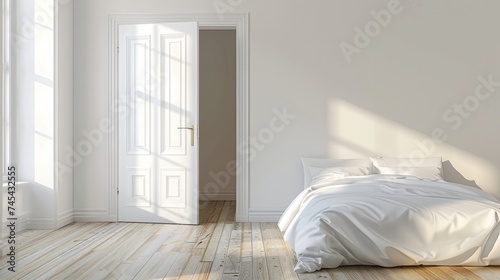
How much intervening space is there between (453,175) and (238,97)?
108 inches

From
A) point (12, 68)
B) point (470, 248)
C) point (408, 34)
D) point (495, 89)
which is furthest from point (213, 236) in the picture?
point (495, 89)

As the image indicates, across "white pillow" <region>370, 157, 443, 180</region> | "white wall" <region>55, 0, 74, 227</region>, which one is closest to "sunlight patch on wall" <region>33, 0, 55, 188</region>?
"white wall" <region>55, 0, 74, 227</region>

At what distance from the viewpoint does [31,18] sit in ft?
18.1

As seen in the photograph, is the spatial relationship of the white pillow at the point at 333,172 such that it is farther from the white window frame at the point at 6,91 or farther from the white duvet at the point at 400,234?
the white window frame at the point at 6,91

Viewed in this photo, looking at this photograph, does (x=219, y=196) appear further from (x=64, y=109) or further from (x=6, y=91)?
(x=6, y=91)

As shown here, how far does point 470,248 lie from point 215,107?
5.22 m

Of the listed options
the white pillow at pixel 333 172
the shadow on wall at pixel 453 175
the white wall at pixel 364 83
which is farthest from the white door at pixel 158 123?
the shadow on wall at pixel 453 175

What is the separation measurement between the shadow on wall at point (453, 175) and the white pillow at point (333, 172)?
1010 mm

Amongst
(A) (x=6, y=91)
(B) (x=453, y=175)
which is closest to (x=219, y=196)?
(B) (x=453, y=175)

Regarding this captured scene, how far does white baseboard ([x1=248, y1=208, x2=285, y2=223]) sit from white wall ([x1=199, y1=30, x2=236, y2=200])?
2.17 meters

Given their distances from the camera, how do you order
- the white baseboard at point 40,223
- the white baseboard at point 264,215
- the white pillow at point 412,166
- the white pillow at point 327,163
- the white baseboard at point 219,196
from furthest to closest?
the white baseboard at point 219,196 → the white baseboard at point 264,215 → the white pillow at point 327,163 → the white pillow at point 412,166 → the white baseboard at point 40,223

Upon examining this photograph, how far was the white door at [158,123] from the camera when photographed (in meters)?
5.88

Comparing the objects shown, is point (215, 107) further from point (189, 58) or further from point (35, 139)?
point (35, 139)

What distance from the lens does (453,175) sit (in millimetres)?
6082
